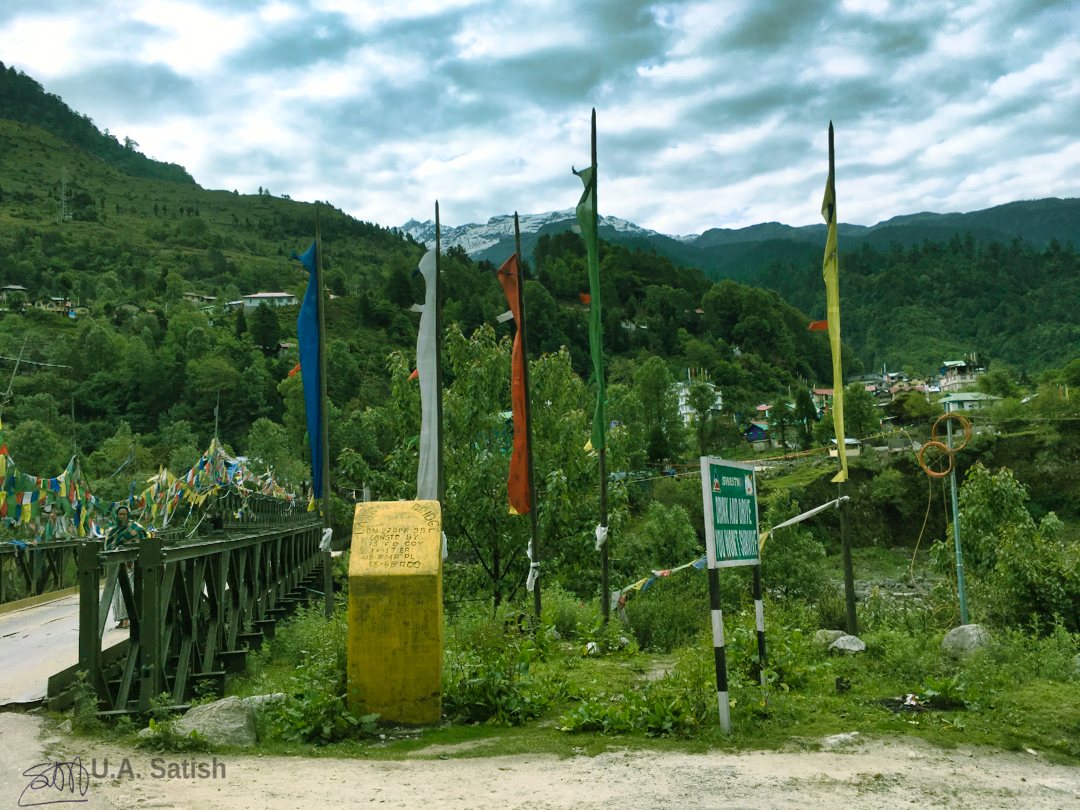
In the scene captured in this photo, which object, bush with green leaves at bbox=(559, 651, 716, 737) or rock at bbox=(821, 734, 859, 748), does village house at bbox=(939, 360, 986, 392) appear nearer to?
bush with green leaves at bbox=(559, 651, 716, 737)

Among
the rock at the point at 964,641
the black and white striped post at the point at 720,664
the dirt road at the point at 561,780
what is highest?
the black and white striped post at the point at 720,664

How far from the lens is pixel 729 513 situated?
825cm

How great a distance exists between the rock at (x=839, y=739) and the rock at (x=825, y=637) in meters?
4.42

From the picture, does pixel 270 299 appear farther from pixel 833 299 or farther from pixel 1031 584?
pixel 1031 584

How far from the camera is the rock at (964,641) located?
11.0 meters

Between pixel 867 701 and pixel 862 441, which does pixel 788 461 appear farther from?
pixel 867 701

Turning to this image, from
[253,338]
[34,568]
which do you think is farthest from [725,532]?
[253,338]

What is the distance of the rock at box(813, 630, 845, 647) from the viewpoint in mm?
12039

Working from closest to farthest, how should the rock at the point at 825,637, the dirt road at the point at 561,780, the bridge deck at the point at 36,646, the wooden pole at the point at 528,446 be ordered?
the dirt road at the point at 561,780, the bridge deck at the point at 36,646, the rock at the point at 825,637, the wooden pole at the point at 528,446

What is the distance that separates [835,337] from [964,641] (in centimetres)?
474

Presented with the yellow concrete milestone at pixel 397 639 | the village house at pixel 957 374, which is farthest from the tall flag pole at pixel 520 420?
the village house at pixel 957 374

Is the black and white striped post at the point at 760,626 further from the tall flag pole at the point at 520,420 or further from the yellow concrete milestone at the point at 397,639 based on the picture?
the tall flag pole at the point at 520,420

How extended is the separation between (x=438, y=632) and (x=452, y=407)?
42.4 ft

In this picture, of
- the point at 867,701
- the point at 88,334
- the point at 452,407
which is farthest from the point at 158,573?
the point at 88,334
